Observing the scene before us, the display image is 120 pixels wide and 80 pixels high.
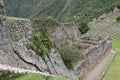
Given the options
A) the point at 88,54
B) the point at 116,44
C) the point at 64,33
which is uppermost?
the point at 64,33

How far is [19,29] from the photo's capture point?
13.1m

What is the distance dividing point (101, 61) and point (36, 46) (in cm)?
1694

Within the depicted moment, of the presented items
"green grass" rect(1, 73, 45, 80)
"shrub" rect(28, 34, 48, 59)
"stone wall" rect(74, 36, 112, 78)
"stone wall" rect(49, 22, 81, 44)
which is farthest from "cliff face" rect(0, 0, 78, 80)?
"stone wall" rect(49, 22, 81, 44)

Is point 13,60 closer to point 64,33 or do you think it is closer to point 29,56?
point 29,56

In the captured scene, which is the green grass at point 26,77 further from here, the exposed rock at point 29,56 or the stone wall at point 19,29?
the stone wall at point 19,29

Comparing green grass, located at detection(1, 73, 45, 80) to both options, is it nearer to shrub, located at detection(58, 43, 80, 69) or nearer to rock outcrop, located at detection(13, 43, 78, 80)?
rock outcrop, located at detection(13, 43, 78, 80)

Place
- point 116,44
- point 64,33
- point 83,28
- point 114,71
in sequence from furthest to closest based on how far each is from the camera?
point 83,28
point 116,44
point 64,33
point 114,71

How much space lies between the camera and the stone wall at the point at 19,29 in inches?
498

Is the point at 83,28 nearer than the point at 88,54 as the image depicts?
No

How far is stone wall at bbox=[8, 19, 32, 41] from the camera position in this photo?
41.5 feet

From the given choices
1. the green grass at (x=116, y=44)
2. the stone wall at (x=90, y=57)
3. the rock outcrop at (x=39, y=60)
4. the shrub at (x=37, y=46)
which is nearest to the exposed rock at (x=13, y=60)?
the rock outcrop at (x=39, y=60)

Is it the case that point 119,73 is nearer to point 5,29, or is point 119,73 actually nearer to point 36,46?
point 36,46

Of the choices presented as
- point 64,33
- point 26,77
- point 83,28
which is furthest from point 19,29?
point 83,28

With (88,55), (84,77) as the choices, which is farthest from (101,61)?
(84,77)
